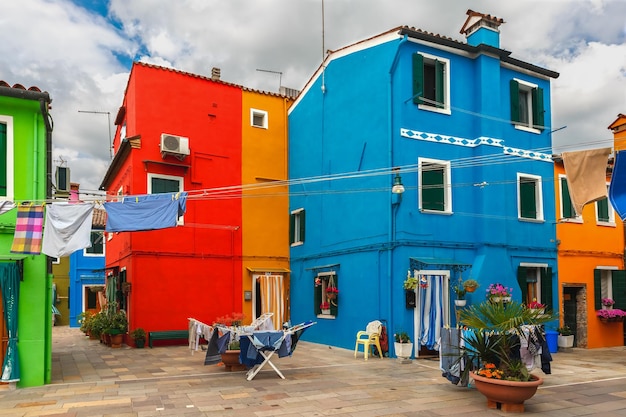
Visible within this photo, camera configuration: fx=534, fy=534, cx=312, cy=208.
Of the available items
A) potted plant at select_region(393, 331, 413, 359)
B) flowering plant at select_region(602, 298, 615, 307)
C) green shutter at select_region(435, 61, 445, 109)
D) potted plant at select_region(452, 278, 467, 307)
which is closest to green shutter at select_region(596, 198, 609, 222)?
flowering plant at select_region(602, 298, 615, 307)

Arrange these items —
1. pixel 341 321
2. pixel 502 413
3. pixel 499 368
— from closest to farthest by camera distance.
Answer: pixel 502 413 → pixel 499 368 → pixel 341 321

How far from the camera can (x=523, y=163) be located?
14.6 metres

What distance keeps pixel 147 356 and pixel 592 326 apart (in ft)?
40.5

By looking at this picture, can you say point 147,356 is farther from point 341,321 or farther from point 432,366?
point 432,366

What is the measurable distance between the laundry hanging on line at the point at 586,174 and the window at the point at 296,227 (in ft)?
29.1

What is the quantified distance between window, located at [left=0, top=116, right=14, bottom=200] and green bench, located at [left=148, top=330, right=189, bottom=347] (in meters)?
6.88

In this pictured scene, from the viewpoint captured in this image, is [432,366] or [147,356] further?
[147,356]

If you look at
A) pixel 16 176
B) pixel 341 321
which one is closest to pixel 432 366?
pixel 341 321

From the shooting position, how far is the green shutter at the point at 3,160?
30.5 ft

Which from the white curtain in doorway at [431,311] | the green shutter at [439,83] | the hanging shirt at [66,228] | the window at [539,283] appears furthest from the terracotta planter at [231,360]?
the window at [539,283]

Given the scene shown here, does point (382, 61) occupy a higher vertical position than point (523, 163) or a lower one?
higher

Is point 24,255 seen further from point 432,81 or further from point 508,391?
point 432,81

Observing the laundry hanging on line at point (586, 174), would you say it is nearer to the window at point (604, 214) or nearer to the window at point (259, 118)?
the window at point (604, 214)

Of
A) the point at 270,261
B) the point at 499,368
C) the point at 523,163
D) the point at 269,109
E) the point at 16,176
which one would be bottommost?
the point at 499,368
